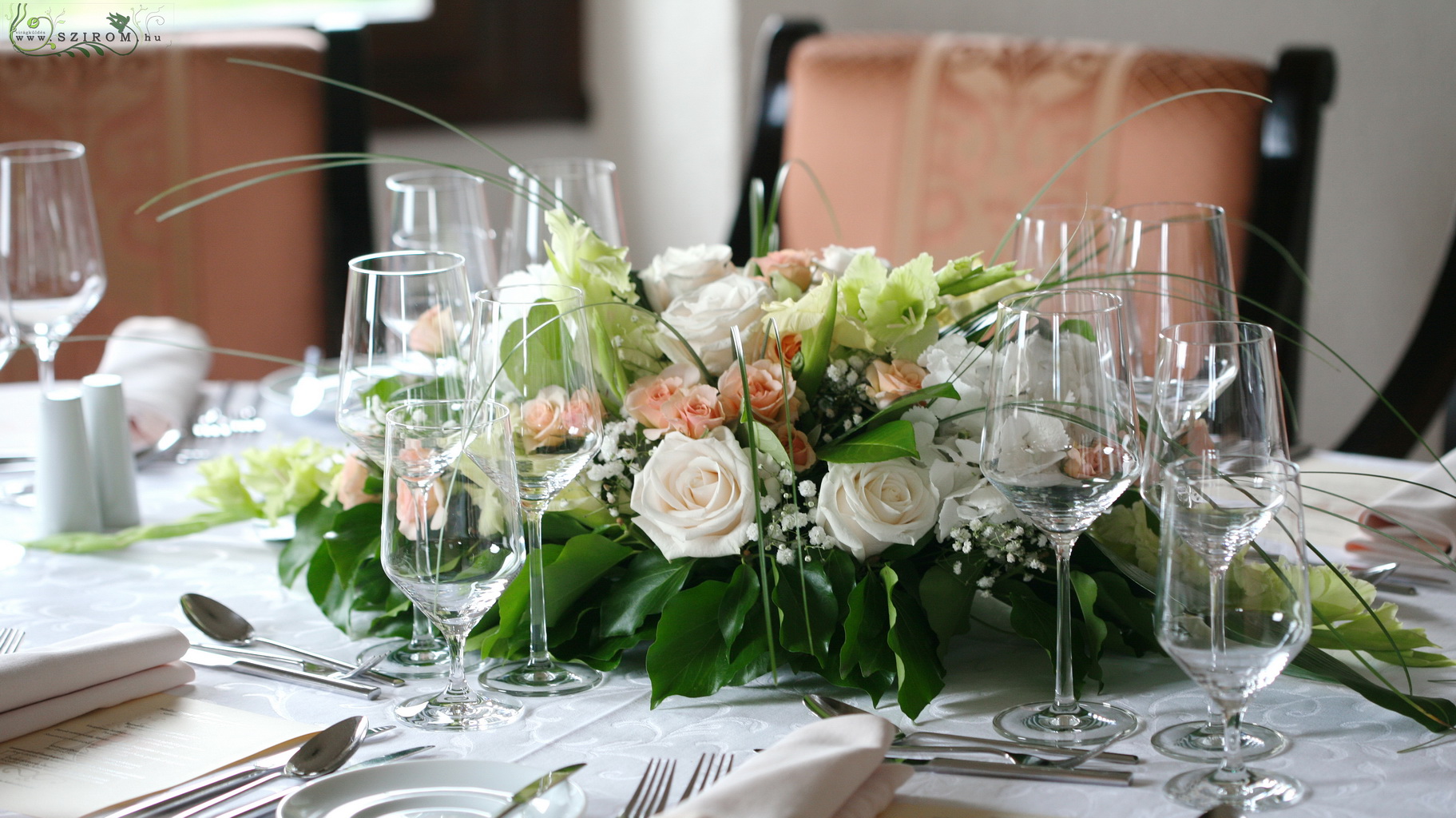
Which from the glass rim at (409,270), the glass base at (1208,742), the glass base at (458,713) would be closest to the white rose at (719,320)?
the glass rim at (409,270)

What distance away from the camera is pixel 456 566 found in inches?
32.7

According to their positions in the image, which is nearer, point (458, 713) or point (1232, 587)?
point (1232, 587)

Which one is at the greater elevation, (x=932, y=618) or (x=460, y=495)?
(x=460, y=495)

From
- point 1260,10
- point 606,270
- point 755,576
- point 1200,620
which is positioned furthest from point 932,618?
point 1260,10

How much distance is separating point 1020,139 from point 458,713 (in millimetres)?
1449

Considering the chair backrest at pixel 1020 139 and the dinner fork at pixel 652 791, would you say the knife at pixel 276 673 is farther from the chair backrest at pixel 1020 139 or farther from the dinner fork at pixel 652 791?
the chair backrest at pixel 1020 139

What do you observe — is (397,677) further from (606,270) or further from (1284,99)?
(1284,99)

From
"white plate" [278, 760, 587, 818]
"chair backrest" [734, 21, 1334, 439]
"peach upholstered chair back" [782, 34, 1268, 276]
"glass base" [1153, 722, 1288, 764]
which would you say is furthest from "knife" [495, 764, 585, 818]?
"peach upholstered chair back" [782, 34, 1268, 276]

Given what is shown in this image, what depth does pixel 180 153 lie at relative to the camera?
2.21 metres

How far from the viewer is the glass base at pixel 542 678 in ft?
3.02

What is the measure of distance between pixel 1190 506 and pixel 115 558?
0.95 metres

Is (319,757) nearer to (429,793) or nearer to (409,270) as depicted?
(429,793)

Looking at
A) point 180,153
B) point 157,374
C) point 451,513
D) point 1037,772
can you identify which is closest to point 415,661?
point 451,513

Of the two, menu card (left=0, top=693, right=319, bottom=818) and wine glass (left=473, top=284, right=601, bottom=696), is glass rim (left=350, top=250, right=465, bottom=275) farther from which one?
menu card (left=0, top=693, right=319, bottom=818)
